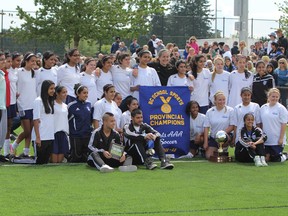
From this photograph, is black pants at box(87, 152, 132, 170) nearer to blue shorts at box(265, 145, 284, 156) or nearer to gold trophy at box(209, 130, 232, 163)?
gold trophy at box(209, 130, 232, 163)

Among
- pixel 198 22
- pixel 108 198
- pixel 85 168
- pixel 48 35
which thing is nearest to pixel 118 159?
pixel 85 168

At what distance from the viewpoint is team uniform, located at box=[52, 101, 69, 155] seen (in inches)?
506

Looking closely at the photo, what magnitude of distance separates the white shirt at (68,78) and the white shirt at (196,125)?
2341 millimetres

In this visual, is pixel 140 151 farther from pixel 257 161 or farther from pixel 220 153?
pixel 257 161

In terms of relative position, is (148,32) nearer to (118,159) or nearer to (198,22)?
(198,22)

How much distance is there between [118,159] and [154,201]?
305 centimetres

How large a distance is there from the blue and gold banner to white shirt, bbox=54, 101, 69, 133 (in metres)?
1.63

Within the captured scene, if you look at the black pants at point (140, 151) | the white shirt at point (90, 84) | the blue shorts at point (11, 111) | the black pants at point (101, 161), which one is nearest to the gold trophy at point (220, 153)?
the black pants at point (140, 151)

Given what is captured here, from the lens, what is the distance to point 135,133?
41.2 ft

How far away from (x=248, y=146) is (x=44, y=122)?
3.54 m

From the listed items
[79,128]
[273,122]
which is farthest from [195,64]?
[79,128]

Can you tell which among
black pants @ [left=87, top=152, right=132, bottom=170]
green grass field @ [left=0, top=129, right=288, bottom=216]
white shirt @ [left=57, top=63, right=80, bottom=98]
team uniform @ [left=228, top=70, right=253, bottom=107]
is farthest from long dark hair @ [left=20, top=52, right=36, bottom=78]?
team uniform @ [left=228, top=70, right=253, bottom=107]

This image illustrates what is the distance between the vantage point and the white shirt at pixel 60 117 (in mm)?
12828

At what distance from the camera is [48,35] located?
34531mm
